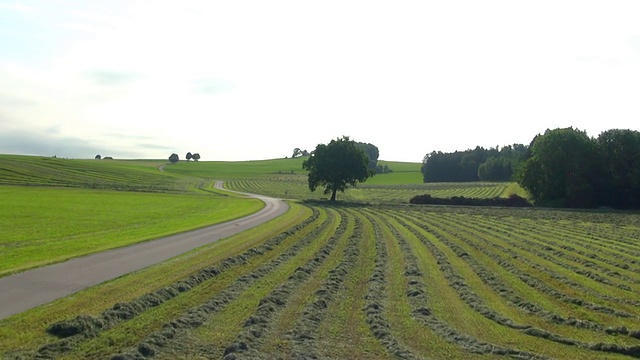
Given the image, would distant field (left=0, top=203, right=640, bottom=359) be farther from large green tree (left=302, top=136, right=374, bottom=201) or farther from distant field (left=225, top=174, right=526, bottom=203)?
distant field (left=225, top=174, right=526, bottom=203)

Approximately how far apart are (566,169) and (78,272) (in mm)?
75845

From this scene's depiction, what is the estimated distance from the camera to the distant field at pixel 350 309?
38.2 ft

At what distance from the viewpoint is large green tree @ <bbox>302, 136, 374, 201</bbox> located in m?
86.0

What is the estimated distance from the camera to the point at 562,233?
3975cm

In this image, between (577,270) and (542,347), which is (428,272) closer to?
(577,270)

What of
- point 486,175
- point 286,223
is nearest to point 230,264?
point 286,223

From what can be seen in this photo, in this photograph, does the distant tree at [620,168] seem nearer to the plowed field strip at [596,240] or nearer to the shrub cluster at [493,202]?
the shrub cluster at [493,202]

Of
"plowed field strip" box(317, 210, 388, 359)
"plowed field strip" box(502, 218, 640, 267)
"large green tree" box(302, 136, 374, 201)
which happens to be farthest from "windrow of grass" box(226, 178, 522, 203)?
"plowed field strip" box(317, 210, 388, 359)

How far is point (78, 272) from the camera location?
19.4 m

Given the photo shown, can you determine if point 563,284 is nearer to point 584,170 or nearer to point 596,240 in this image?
point 596,240

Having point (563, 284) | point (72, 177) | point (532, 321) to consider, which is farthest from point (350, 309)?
point (72, 177)

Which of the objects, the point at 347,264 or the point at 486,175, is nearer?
the point at 347,264

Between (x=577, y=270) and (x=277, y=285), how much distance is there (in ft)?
42.9

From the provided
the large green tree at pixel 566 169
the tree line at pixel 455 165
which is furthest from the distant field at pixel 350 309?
the tree line at pixel 455 165
